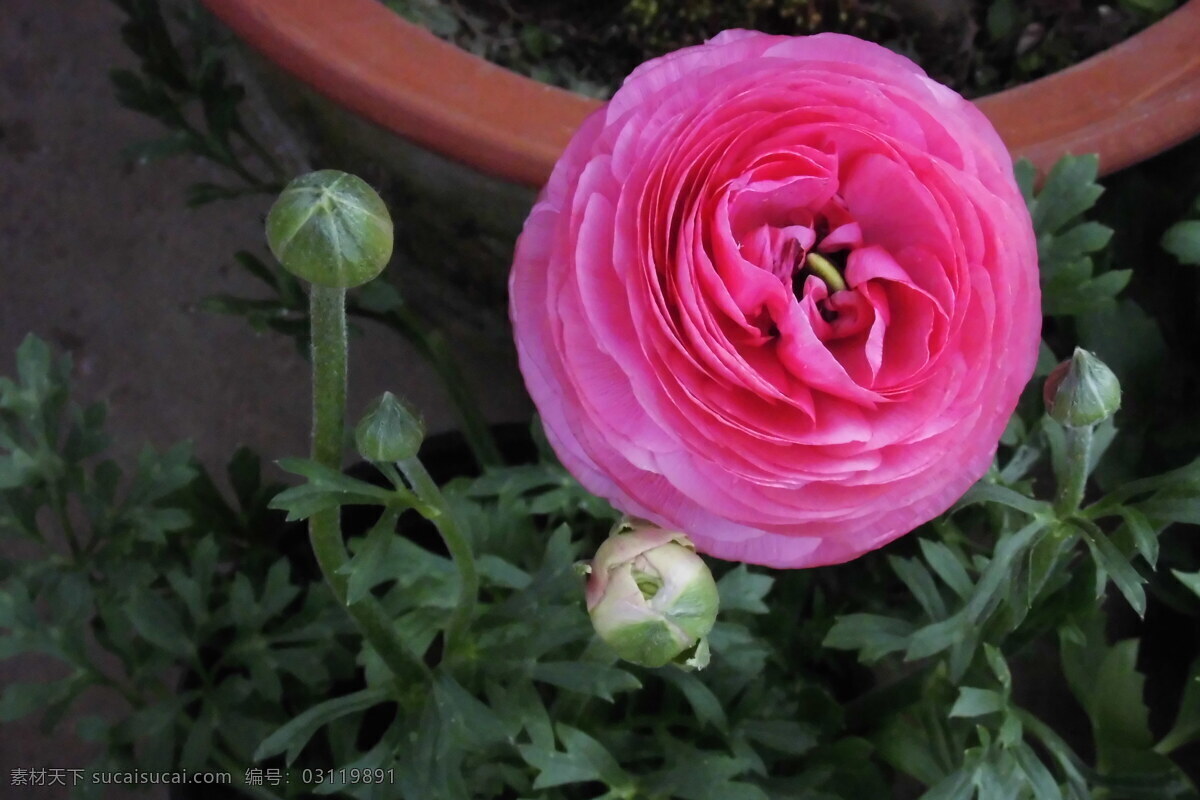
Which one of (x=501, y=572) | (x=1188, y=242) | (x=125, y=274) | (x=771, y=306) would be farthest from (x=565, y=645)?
(x=125, y=274)

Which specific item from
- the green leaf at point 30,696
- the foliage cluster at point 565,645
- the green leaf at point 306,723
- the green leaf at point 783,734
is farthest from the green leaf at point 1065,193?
the green leaf at point 30,696

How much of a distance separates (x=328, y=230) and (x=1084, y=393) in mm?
244

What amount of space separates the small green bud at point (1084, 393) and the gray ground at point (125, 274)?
0.58 metres

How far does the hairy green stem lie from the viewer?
352 millimetres

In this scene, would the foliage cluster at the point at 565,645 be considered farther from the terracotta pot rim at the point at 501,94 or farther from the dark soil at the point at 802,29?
the dark soil at the point at 802,29

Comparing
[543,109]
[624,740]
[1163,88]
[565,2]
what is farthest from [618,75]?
[624,740]

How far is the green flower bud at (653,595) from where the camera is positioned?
1.08 ft

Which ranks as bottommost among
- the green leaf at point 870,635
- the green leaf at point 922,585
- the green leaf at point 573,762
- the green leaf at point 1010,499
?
the green leaf at point 573,762

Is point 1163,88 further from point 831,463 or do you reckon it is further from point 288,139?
point 288,139

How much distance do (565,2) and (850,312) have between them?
486 millimetres

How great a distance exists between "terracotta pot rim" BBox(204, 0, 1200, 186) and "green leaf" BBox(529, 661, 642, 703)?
0.25 meters

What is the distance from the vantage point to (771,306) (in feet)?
0.96

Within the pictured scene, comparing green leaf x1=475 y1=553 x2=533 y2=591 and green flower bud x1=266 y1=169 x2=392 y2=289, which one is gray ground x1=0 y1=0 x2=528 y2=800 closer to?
green leaf x1=475 y1=553 x2=533 y2=591

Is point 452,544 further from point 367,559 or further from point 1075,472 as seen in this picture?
point 1075,472
